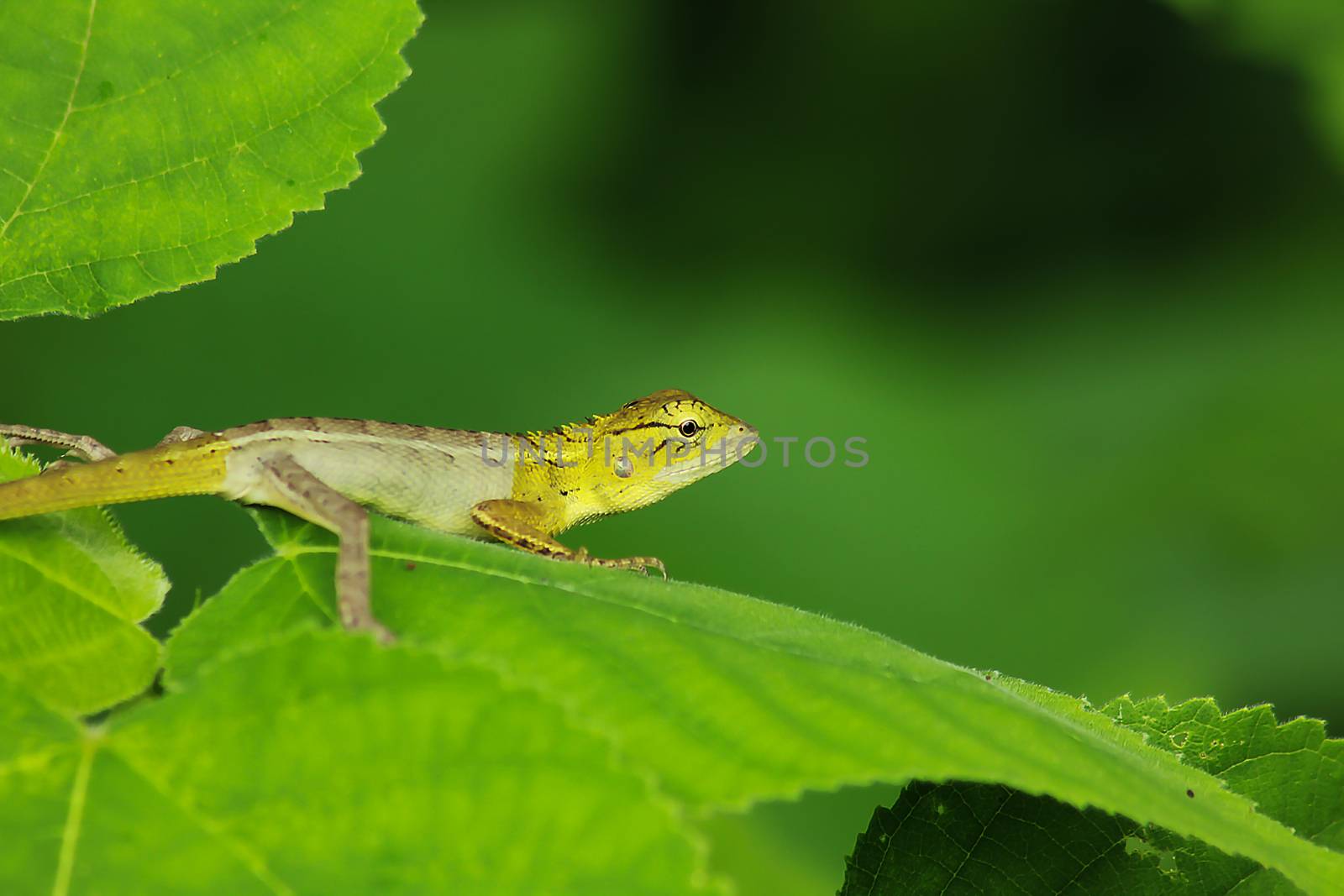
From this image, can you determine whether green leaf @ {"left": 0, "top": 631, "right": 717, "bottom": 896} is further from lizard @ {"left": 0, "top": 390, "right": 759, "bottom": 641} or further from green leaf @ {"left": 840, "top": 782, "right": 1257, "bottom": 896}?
green leaf @ {"left": 840, "top": 782, "right": 1257, "bottom": 896}

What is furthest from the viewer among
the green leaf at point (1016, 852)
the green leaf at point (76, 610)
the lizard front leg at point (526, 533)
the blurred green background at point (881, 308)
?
the blurred green background at point (881, 308)

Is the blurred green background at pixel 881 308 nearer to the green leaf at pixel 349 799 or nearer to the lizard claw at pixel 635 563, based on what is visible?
the lizard claw at pixel 635 563

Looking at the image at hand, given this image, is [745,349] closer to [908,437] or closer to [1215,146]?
[908,437]

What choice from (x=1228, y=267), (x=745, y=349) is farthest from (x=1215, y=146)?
(x=745, y=349)

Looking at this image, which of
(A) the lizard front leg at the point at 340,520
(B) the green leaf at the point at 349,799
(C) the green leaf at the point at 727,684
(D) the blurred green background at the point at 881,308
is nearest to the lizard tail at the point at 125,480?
(A) the lizard front leg at the point at 340,520

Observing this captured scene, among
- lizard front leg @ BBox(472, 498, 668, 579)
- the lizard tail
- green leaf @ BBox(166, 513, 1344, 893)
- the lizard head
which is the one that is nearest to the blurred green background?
the lizard head

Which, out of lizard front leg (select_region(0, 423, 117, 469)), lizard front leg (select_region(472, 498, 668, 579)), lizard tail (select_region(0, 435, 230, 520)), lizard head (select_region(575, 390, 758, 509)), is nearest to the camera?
lizard tail (select_region(0, 435, 230, 520))

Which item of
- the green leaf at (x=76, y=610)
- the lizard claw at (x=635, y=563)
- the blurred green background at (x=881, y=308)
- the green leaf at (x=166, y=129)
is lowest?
the green leaf at (x=76, y=610)
